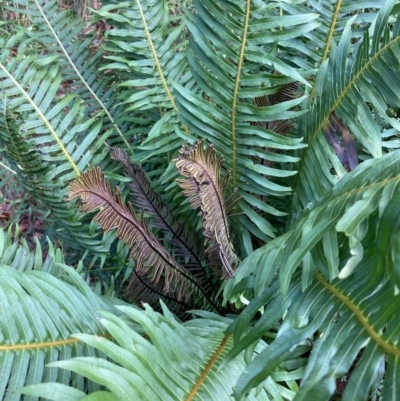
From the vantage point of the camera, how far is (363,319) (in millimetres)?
523

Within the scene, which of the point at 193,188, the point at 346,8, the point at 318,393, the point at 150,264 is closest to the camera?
the point at 318,393

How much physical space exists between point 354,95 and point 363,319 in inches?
21.8

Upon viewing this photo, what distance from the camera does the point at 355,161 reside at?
0.94m

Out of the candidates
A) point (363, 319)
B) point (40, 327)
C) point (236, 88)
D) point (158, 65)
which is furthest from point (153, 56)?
point (363, 319)

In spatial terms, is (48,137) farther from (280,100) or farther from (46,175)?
(280,100)

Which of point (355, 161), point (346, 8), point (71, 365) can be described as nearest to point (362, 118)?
point (355, 161)

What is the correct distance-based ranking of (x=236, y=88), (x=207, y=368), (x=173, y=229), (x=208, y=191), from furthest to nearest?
(x=173, y=229), (x=236, y=88), (x=208, y=191), (x=207, y=368)

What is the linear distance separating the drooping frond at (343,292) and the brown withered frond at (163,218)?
1.36 feet

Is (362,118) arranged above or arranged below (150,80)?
above

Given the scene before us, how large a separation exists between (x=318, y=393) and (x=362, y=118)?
2.06ft

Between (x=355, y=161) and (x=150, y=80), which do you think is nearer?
(x=355, y=161)

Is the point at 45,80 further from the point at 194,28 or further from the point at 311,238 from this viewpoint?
the point at 311,238

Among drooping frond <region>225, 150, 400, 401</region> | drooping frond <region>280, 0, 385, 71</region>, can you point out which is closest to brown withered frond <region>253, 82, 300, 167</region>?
drooping frond <region>280, 0, 385, 71</region>

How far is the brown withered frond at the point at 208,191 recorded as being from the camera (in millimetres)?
803
